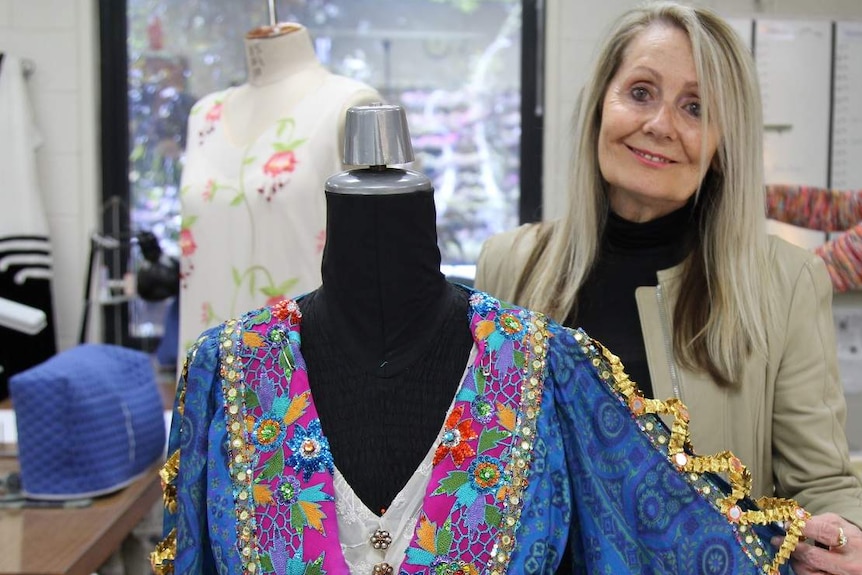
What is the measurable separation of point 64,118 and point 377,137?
2.50 m

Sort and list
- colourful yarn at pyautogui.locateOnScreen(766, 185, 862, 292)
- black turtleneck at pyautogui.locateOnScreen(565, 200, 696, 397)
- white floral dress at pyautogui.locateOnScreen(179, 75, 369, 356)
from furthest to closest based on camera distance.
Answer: colourful yarn at pyautogui.locateOnScreen(766, 185, 862, 292) → white floral dress at pyautogui.locateOnScreen(179, 75, 369, 356) → black turtleneck at pyautogui.locateOnScreen(565, 200, 696, 397)

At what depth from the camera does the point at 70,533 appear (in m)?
1.57

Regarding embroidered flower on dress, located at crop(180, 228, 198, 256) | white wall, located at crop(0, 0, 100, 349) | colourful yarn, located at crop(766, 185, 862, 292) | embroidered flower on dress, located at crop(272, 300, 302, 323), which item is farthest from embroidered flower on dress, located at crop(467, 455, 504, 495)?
white wall, located at crop(0, 0, 100, 349)

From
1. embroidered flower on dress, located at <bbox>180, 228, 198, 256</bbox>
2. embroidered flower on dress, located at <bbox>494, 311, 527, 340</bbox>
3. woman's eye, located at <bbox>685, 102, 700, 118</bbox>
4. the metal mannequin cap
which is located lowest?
embroidered flower on dress, located at <bbox>180, 228, 198, 256</bbox>

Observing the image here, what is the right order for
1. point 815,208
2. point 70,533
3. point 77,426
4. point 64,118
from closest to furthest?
point 70,533 → point 77,426 → point 815,208 → point 64,118

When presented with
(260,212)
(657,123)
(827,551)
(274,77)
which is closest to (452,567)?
(827,551)

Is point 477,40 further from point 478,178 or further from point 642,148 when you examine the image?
point 642,148

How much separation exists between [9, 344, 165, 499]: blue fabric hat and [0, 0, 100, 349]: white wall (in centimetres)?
137

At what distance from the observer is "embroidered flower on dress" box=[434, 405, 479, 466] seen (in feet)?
2.77

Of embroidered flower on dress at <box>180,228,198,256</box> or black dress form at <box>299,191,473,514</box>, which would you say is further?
embroidered flower on dress at <box>180,228,198,256</box>

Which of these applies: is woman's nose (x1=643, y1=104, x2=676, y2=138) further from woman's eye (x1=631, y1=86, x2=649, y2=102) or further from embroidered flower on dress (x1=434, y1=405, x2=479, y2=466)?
embroidered flower on dress (x1=434, y1=405, x2=479, y2=466)

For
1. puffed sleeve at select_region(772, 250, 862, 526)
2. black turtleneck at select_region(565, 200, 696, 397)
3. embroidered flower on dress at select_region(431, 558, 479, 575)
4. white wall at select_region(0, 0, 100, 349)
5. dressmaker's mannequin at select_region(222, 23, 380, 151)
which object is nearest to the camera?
embroidered flower on dress at select_region(431, 558, 479, 575)

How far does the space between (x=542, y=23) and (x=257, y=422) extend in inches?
103

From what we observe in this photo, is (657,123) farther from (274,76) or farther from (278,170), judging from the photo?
(274,76)
